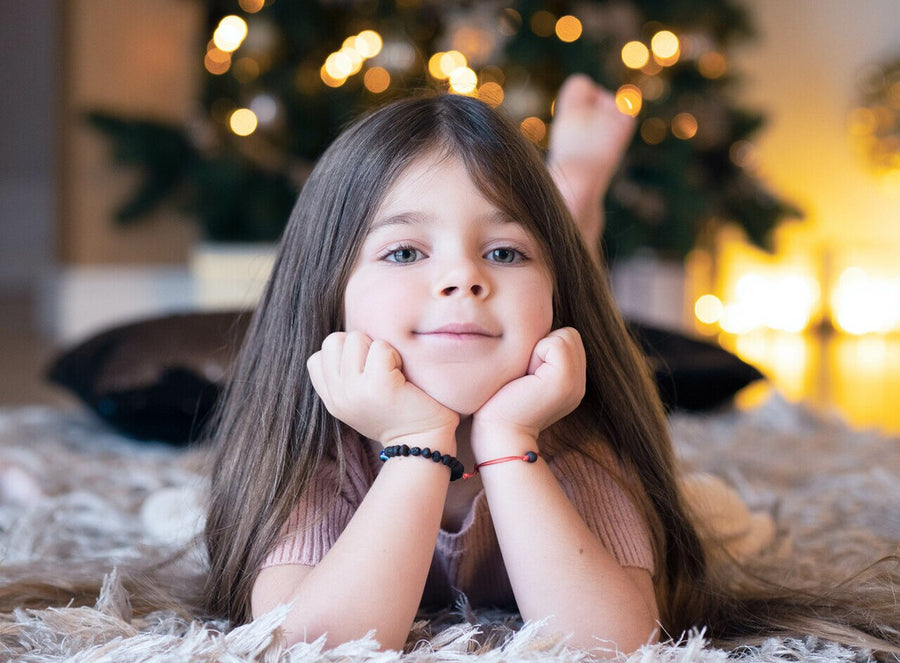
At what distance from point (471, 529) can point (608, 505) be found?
10cm

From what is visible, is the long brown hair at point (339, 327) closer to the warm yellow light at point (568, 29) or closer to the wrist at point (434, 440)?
the wrist at point (434, 440)

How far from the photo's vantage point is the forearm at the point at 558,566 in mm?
590

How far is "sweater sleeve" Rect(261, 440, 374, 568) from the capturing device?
637 mm

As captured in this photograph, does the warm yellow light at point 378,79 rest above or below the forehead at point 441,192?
above

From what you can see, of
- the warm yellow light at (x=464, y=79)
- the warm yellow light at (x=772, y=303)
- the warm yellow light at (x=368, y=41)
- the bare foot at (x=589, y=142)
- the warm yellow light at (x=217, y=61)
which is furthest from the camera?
the warm yellow light at (x=772, y=303)

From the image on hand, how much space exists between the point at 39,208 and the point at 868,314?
4.59 m

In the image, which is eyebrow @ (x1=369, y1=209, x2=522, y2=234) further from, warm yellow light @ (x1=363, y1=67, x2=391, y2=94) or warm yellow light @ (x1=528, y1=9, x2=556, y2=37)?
warm yellow light @ (x1=528, y1=9, x2=556, y2=37)

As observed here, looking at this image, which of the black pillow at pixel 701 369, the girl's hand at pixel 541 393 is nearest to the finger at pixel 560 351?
the girl's hand at pixel 541 393

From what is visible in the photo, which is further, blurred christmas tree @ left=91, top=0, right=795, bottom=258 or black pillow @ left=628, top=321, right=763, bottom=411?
blurred christmas tree @ left=91, top=0, right=795, bottom=258

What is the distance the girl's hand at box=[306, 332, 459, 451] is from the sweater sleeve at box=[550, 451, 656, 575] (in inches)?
4.6

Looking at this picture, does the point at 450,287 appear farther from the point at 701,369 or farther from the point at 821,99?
the point at 821,99

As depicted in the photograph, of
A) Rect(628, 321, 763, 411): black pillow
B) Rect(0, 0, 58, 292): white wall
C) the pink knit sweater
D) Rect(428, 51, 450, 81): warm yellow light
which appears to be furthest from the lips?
Rect(0, 0, 58, 292): white wall

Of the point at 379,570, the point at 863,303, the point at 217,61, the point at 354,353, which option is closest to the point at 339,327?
the point at 354,353

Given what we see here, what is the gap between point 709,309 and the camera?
148 inches
